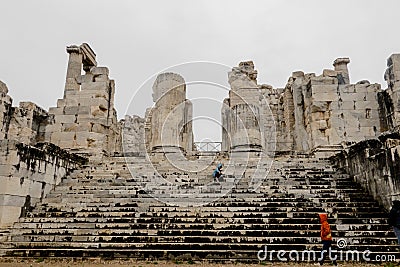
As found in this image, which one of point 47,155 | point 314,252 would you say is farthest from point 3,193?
point 314,252

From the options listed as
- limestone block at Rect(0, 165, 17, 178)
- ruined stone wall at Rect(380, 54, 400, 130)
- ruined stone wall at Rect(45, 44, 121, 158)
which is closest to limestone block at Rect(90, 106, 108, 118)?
ruined stone wall at Rect(45, 44, 121, 158)

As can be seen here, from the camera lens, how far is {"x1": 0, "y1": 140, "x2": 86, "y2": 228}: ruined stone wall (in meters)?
8.56

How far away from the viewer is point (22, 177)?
29.8 feet

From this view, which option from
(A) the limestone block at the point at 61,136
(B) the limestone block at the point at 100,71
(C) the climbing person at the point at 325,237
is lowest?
(C) the climbing person at the point at 325,237

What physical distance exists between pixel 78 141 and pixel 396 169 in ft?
44.4

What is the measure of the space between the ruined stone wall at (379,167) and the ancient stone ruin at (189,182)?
0.11ft

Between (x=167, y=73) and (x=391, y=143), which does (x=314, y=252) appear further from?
(x=167, y=73)

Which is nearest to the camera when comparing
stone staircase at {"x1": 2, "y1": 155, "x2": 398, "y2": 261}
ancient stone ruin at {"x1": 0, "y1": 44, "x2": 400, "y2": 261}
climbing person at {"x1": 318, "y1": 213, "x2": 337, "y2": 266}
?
climbing person at {"x1": 318, "y1": 213, "x2": 337, "y2": 266}

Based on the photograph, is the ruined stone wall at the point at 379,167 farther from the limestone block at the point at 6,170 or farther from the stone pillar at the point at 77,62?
the stone pillar at the point at 77,62

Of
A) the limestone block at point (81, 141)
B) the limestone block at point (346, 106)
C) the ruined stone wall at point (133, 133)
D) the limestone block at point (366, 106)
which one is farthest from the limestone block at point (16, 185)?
the ruined stone wall at point (133, 133)

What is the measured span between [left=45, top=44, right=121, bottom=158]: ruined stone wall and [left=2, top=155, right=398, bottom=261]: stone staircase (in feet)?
18.0

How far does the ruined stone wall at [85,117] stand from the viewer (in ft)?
54.0

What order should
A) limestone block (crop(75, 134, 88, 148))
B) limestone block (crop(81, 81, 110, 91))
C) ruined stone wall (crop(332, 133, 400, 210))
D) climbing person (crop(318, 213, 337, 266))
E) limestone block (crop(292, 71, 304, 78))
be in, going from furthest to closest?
1. limestone block (crop(292, 71, 304, 78))
2. limestone block (crop(81, 81, 110, 91))
3. limestone block (crop(75, 134, 88, 148))
4. ruined stone wall (crop(332, 133, 400, 210))
5. climbing person (crop(318, 213, 337, 266))

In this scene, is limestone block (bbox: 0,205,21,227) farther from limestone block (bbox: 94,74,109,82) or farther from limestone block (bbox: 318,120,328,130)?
limestone block (bbox: 318,120,328,130)
